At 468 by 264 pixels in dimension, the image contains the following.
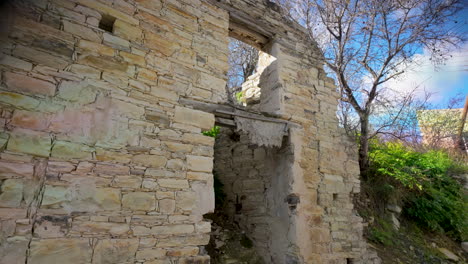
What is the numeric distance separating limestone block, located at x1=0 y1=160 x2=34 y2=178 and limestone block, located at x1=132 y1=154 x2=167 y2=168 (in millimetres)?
882

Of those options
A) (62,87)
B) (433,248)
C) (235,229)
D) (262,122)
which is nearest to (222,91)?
(262,122)

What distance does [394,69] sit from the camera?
5.71 metres

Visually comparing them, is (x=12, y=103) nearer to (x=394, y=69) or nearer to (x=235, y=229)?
(x=235, y=229)

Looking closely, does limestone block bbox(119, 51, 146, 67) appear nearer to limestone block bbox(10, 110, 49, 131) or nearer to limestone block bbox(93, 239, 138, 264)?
limestone block bbox(10, 110, 49, 131)

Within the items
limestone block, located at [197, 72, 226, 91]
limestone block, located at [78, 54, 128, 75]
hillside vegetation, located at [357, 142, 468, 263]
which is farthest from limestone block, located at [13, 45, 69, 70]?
hillside vegetation, located at [357, 142, 468, 263]

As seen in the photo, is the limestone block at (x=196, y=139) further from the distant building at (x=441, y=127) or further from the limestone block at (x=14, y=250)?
the distant building at (x=441, y=127)

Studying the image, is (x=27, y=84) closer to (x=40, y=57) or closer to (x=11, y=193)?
(x=40, y=57)

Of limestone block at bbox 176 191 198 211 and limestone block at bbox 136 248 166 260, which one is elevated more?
limestone block at bbox 176 191 198 211

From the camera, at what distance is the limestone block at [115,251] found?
2500 millimetres

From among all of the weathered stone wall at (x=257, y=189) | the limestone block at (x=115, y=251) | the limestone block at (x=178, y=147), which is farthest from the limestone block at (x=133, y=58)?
the weathered stone wall at (x=257, y=189)

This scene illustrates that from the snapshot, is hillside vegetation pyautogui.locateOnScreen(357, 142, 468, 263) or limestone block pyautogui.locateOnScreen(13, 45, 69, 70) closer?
limestone block pyautogui.locateOnScreen(13, 45, 69, 70)

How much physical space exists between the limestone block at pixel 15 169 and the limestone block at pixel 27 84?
651 mm

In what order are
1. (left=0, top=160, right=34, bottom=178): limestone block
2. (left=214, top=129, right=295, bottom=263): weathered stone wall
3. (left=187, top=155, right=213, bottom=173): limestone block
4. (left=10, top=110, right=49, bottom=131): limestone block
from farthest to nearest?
(left=214, top=129, right=295, bottom=263): weathered stone wall, (left=187, top=155, right=213, bottom=173): limestone block, (left=10, top=110, right=49, bottom=131): limestone block, (left=0, top=160, right=34, bottom=178): limestone block

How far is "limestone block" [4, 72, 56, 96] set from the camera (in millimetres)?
2371
